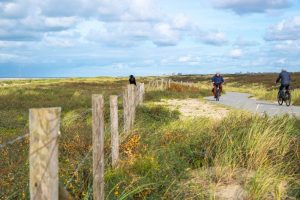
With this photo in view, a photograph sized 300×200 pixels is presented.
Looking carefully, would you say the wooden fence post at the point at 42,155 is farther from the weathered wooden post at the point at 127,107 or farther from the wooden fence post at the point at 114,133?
the weathered wooden post at the point at 127,107

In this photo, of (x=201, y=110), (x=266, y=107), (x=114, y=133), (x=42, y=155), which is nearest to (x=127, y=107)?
(x=114, y=133)

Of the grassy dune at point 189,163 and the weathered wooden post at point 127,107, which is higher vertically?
the weathered wooden post at point 127,107

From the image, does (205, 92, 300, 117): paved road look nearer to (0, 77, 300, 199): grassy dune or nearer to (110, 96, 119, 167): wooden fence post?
(0, 77, 300, 199): grassy dune

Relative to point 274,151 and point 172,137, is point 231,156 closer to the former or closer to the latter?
point 274,151

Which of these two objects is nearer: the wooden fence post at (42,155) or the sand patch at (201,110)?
the wooden fence post at (42,155)

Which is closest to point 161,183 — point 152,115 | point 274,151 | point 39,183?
point 274,151

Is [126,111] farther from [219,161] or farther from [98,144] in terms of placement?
[98,144]

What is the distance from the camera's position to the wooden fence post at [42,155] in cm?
306

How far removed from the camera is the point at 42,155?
122 inches

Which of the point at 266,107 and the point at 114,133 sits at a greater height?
the point at 114,133

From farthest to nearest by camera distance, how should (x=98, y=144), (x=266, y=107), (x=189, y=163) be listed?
(x=266, y=107) → (x=189, y=163) → (x=98, y=144)

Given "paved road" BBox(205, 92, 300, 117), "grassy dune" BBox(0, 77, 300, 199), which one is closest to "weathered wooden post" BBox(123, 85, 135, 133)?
"grassy dune" BBox(0, 77, 300, 199)

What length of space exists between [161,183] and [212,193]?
0.72 metres

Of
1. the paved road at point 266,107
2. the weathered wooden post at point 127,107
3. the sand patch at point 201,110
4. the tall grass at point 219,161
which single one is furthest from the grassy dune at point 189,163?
the sand patch at point 201,110
